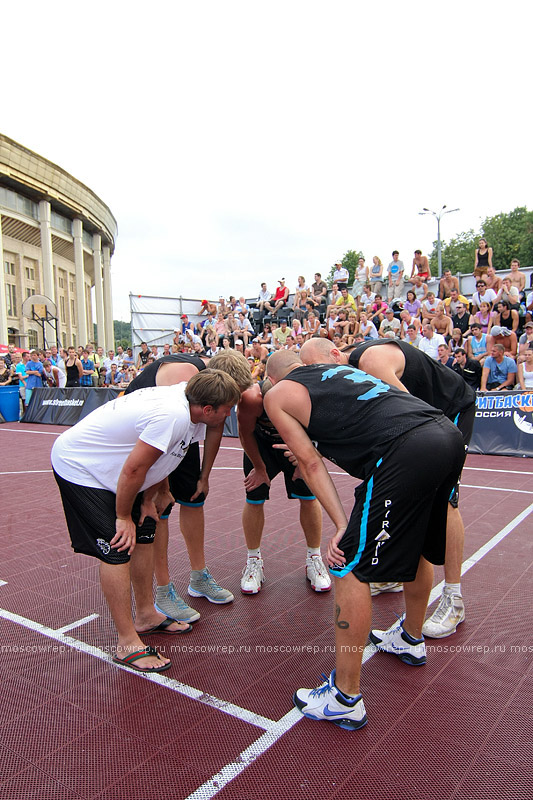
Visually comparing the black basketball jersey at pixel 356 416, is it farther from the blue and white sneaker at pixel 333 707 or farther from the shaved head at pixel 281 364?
the blue and white sneaker at pixel 333 707

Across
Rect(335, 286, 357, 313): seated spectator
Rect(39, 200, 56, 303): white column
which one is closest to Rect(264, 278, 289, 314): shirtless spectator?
Rect(335, 286, 357, 313): seated spectator

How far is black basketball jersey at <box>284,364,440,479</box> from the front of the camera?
227 cm

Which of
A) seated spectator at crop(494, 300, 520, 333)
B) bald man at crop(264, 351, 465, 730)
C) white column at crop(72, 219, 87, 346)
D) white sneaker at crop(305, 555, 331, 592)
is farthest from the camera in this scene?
white column at crop(72, 219, 87, 346)

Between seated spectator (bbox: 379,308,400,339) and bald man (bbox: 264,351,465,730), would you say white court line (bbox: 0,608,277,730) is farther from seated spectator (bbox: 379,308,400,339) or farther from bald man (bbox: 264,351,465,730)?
seated spectator (bbox: 379,308,400,339)

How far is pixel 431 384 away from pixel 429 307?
379 inches

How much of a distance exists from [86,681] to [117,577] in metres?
0.56

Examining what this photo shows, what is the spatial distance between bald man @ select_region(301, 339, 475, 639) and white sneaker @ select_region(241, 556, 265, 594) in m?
1.16

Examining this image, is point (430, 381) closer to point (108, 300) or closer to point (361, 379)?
point (361, 379)

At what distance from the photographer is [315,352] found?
10.5 feet

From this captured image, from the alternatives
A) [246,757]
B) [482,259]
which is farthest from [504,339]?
[246,757]

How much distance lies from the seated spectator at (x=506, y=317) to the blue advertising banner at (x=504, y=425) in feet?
8.39

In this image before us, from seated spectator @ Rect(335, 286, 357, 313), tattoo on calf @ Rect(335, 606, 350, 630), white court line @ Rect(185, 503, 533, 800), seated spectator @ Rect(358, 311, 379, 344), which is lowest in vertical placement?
white court line @ Rect(185, 503, 533, 800)

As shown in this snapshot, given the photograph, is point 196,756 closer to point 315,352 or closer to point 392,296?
point 315,352

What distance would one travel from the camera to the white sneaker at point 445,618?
3.10 metres
